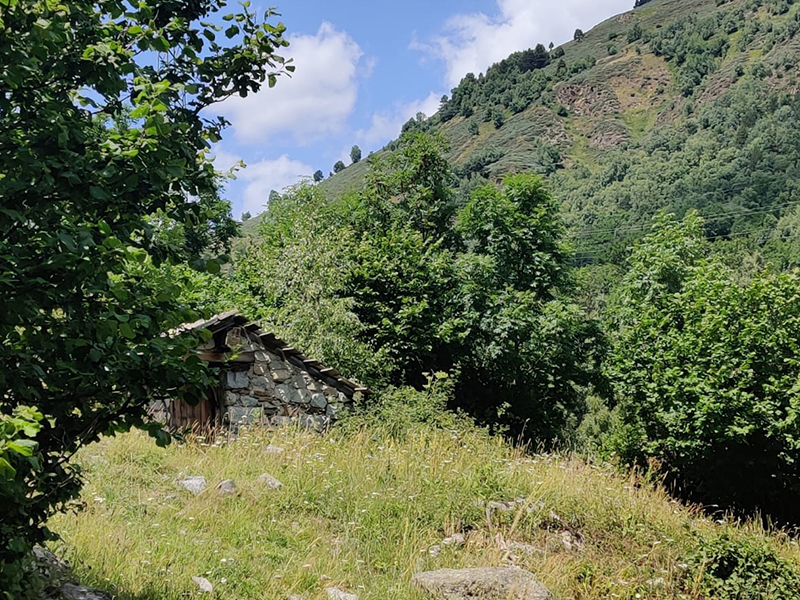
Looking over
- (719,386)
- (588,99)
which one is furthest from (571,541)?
(588,99)

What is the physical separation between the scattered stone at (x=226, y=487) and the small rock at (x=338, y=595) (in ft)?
7.05

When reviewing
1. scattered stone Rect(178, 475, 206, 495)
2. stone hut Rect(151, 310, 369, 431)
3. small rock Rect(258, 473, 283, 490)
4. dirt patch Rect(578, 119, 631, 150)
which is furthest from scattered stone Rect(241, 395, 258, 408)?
dirt patch Rect(578, 119, 631, 150)

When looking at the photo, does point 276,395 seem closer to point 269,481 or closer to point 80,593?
point 269,481

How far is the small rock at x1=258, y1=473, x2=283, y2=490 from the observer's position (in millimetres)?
7132

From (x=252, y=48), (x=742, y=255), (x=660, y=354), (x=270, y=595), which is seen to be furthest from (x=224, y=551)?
(x=742, y=255)

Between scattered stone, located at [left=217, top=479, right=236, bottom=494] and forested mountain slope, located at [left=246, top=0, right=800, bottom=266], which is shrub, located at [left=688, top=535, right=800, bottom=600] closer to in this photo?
scattered stone, located at [left=217, top=479, right=236, bottom=494]

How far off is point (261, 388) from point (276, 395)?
344 millimetres

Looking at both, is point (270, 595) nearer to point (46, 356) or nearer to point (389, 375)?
point (46, 356)

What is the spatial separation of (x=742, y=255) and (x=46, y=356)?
5513 cm

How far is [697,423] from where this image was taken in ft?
44.2

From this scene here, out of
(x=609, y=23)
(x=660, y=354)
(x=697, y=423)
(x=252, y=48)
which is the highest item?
(x=609, y=23)

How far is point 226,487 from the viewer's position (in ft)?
22.3

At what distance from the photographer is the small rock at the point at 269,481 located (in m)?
7.13

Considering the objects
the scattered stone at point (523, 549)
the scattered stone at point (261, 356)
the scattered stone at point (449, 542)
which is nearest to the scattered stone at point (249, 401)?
the scattered stone at point (261, 356)
